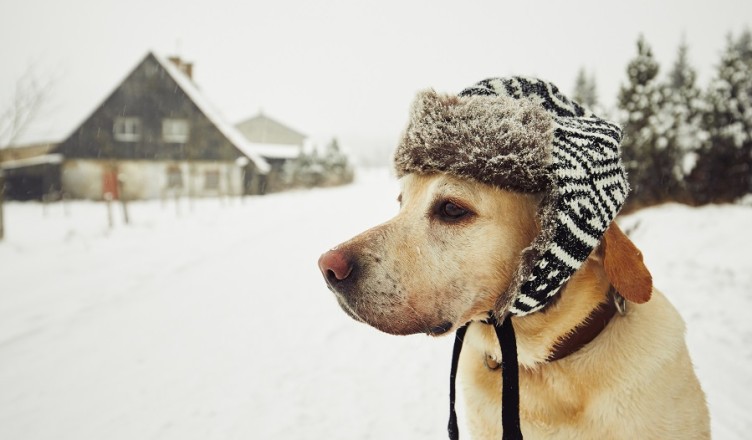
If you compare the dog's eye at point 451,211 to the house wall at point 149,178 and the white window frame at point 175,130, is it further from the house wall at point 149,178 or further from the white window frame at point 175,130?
the white window frame at point 175,130

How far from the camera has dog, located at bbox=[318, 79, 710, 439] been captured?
61.0 inches

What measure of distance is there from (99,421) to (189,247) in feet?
20.9

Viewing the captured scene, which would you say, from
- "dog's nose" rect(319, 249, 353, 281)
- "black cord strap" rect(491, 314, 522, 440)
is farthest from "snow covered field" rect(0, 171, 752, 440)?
"dog's nose" rect(319, 249, 353, 281)

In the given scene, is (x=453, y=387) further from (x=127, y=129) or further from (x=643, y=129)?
(x=127, y=129)

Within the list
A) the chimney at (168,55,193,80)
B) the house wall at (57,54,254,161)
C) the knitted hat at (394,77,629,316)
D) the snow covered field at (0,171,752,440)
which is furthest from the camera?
the chimney at (168,55,193,80)

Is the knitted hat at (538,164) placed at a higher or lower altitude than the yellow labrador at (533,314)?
higher

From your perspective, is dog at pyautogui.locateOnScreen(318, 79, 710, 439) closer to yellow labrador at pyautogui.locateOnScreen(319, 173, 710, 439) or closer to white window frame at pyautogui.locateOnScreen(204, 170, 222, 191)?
yellow labrador at pyautogui.locateOnScreen(319, 173, 710, 439)

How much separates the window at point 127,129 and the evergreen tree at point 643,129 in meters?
26.6

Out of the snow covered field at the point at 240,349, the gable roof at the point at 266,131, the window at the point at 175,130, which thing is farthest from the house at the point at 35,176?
the gable roof at the point at 266,131

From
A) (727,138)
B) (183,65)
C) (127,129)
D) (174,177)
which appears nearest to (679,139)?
(727,138)

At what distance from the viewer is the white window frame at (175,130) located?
25312mm

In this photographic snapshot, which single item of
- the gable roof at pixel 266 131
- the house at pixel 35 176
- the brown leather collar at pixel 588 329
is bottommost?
the house at pixel 35 176

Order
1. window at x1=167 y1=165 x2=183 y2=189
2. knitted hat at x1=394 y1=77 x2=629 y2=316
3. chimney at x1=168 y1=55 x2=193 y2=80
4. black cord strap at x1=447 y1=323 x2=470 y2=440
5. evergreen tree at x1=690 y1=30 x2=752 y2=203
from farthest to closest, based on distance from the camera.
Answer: chimney at x1=168 y1=55 x2=193 y2=80 < window at x1=167 y1=165 x2=183 y2=189 < evergreen tree at x1=690 y1=30 x2=752 y2=203 < black cord strap at x1=447 y1=323 x2=470 y2=440 < knitted hat at x1=394 y1=77 x2=629 y2=316

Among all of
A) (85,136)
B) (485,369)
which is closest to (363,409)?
(485,369)
